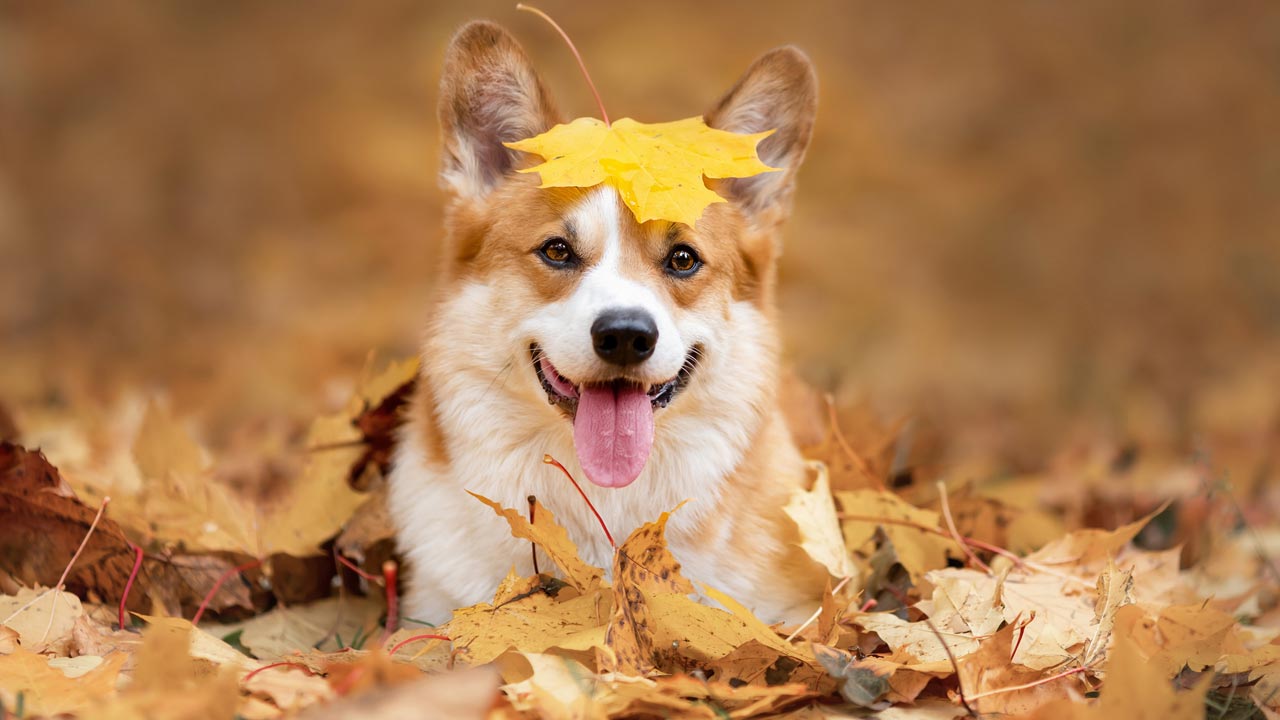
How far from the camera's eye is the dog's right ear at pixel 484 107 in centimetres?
274

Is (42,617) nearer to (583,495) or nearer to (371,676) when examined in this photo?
(371,676)

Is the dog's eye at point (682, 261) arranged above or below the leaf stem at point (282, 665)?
above

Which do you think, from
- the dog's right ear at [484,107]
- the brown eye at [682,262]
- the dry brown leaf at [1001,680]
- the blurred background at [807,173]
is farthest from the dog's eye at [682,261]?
the blurred background at [807,173]

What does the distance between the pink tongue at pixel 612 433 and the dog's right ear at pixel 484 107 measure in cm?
77

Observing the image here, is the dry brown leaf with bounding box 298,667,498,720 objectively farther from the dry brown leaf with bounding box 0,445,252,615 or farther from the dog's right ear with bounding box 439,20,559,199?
the dog's right ear with bounding box 439,20,559,199

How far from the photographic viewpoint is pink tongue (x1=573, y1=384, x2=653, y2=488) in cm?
247

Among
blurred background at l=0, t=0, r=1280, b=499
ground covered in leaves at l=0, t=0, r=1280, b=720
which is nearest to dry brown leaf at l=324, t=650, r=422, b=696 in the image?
ground covered in leaves at l=0, t=0, r=1280, b=720

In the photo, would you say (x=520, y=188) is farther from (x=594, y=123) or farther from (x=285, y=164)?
(x=285, y=164)

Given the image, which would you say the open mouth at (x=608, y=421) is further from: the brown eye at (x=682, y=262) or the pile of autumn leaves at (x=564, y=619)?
Result: the brown eye at (x=682, y=262)

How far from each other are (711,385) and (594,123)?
2.46 ft

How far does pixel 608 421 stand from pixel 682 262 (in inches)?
20.1

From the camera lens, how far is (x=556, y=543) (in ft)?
7.27

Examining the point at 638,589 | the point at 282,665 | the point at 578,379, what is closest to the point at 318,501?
the point at 282,665

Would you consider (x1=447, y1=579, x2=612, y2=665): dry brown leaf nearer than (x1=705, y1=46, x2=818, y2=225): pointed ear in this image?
Yes
